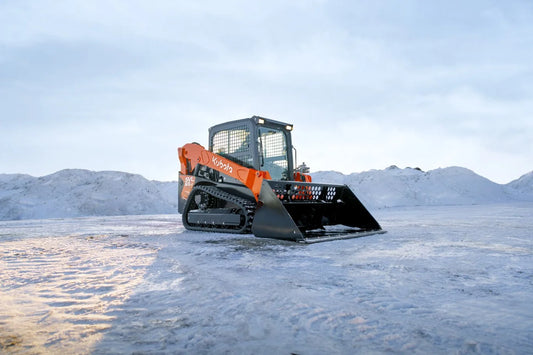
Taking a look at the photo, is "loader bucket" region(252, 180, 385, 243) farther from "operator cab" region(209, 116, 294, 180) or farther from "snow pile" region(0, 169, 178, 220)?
"snow pile" region(0, 169, 178, 220)

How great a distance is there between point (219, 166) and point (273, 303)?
5664 millimetres

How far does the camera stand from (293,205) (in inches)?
285

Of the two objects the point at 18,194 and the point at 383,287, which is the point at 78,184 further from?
the point at 383,287

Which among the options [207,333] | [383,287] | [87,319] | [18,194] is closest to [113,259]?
[87,319]

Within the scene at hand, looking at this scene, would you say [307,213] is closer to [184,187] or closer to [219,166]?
[219,166]

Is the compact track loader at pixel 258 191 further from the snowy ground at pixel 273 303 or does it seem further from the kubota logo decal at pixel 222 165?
the snowy ground at pixel 273 303

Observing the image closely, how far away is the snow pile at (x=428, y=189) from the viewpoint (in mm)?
37406

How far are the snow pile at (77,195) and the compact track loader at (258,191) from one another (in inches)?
846

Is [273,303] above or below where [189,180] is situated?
below

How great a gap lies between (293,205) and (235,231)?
4.29 ft

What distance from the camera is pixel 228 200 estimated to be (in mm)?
7527

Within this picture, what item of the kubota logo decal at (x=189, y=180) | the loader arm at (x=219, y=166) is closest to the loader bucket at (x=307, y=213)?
the loader arm at (x=219, y=166)

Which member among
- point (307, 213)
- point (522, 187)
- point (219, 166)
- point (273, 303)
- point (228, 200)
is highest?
point (522, 187)

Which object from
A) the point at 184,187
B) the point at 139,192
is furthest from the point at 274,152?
the point at 139,192
